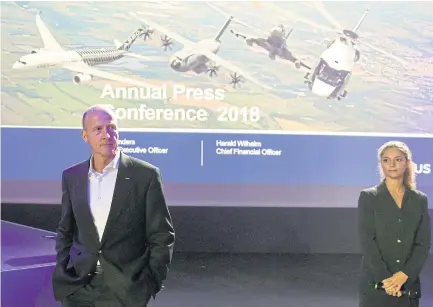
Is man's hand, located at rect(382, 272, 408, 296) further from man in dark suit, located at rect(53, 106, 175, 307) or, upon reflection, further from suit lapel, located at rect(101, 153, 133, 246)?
suit lapel, located at rect(101, 153, 133, 246)

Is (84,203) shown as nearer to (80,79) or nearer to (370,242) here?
(370,242)

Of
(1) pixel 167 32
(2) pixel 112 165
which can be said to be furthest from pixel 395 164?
(1) pixel 167 32

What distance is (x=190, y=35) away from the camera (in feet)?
13.6

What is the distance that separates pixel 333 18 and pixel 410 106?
35.2 inches

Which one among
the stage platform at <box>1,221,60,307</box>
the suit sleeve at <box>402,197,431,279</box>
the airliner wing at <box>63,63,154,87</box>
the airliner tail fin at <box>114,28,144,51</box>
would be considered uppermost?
the airliner tail fin at <box>114,28,144,51</box>

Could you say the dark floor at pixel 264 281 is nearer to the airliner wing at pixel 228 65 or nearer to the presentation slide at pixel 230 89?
the presentation slide at pixel 230 89

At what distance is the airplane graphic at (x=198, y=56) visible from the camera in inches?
163

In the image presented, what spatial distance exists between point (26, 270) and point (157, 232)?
0.76 m

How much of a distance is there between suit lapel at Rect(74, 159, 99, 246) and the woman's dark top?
1.01 metres

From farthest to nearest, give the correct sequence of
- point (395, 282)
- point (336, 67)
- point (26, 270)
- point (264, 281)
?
point (336, 67)
point (264, 281)
point (26, 270)
point (395, 282)

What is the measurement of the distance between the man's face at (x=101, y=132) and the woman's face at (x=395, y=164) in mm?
1034

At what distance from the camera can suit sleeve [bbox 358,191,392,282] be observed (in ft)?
6.47

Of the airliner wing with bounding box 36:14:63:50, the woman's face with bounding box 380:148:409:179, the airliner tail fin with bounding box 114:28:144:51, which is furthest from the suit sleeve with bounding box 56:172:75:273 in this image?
the airliner wing with bounding box 36:14:63:50

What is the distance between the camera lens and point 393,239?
1971 mm
